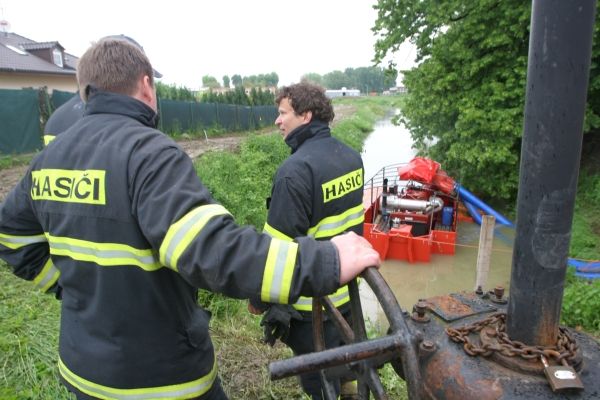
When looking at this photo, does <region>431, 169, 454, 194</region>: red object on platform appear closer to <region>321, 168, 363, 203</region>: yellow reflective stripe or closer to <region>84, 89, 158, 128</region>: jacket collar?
<region>321, 168, 363, 203</region>: yellow reflective stripe

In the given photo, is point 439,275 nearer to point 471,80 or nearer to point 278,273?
point 471,80

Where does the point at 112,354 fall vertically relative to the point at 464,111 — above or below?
below

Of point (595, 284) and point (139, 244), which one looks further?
point (595, 284)

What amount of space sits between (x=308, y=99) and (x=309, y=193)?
2.27ft

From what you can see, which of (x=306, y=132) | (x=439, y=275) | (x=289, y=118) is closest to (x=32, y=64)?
(x=439, y=275)

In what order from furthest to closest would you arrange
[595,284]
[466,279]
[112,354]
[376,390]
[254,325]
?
[466,279]
[595,284]
[254,325]
[112,354]
[376,390]

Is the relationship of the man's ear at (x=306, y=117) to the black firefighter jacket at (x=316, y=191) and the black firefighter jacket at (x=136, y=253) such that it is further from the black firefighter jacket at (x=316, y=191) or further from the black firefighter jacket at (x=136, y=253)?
the black firefighter jacket at (x=136, y=253)

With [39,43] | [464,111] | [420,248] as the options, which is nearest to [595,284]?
[420,248]

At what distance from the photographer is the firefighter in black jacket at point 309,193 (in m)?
2.47

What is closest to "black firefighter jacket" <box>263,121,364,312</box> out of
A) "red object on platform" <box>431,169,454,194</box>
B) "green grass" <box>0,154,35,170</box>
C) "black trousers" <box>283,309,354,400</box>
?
"black trousers" <box>283,309,354,400</box>

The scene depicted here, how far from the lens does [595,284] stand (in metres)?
5.95

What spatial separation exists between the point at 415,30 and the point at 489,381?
12.9 metres

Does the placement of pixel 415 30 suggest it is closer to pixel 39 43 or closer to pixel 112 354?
pixel 112 354

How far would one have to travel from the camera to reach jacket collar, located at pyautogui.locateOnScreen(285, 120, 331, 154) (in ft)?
9.24
